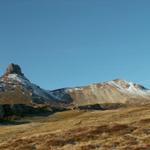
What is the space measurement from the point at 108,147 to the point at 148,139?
5.07 m

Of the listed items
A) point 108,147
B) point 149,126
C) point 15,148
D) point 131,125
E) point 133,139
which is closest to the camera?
point 108,147

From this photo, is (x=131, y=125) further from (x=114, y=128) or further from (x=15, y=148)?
(x=15, y=148)

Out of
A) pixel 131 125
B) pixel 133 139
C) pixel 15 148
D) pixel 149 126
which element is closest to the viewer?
pixel 133 139

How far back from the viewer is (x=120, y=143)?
52.9 m

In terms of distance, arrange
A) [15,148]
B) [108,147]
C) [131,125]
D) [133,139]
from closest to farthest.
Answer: [108,147] < [133,139] < [15,148] < [131,125]

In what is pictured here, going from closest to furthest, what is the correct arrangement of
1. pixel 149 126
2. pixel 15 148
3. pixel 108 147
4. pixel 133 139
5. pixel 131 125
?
1. pixel 108 147
2. pixel 133 139
3. pixel 15 148
4. pixel 149 126
5. pixel 131 125

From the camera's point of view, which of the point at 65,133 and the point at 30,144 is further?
the point at 65,133

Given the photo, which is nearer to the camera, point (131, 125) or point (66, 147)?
point (66, 147)

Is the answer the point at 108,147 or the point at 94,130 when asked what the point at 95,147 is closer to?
the point at 108,147

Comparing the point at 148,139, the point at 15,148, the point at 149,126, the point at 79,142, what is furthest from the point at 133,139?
the point at 15,148

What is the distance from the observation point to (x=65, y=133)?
6738 cm

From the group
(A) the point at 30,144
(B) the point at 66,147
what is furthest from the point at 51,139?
(B) the point at 66,147

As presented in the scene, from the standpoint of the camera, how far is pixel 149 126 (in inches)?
2576

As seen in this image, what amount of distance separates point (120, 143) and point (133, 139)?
254cm
